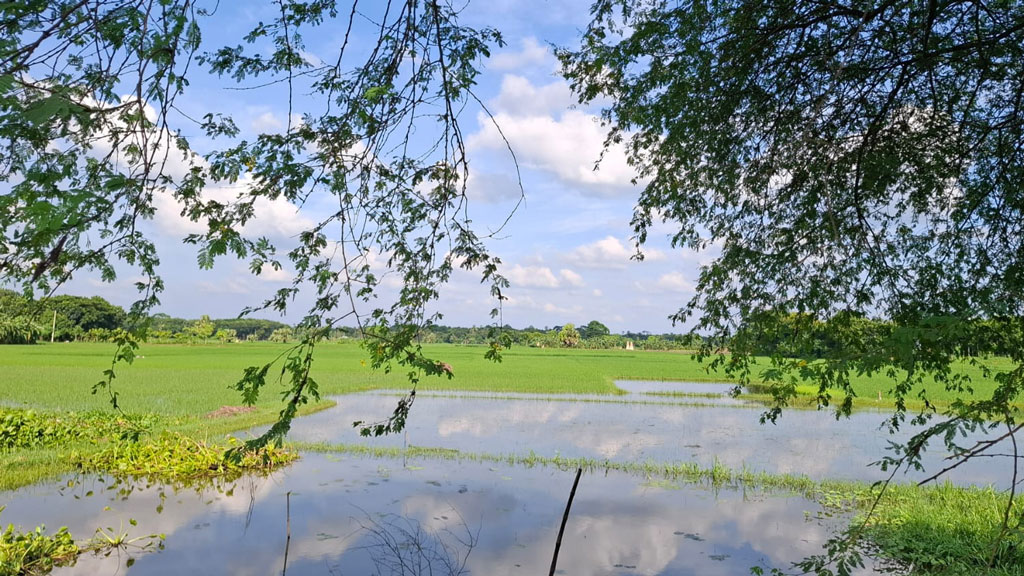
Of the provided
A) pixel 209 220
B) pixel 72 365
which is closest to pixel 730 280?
pixel 209 220

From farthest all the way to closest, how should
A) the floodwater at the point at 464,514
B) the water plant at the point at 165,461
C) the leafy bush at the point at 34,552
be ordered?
the water plant at the point at 165,461 → the floodwater at the point at 464,514 → the leafy bush at the point at 34,552

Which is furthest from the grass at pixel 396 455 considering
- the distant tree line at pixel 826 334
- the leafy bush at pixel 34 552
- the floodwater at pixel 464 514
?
the leafy bush at pixel 34 552

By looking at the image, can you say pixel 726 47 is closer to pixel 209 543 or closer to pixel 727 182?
pixel 727 182

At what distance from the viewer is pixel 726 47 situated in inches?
206

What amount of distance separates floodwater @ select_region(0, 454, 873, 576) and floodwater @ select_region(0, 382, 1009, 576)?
2 centimetres

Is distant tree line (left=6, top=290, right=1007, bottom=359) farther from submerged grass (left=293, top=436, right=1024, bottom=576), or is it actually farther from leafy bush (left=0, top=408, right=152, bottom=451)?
leafy bush (left=0, top=408, right=152, bottom=451)

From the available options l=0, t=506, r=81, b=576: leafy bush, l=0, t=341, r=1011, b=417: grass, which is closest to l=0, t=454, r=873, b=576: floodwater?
l=0, t=506, r=81, b=576: leafy bush

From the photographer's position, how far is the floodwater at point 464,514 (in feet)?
20.4

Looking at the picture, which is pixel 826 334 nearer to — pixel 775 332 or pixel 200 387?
pixel 775 332

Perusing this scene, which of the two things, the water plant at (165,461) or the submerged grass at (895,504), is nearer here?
the submerged grass at (895,504)

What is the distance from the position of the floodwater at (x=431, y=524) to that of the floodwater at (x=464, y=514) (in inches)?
1.0

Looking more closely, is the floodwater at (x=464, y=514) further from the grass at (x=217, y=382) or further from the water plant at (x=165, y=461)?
the grass at (x=217, y=382)

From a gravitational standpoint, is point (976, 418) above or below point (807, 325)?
below

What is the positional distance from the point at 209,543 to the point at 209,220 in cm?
505
